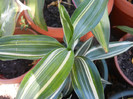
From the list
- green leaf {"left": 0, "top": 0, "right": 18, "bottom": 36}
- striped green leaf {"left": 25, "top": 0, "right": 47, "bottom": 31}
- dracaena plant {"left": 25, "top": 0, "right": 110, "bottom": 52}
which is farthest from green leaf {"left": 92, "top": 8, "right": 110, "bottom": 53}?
green leaf {"left": 0, "top": 0, "right": 18, "bottom": 36}

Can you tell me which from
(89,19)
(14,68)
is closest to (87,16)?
(89,19)

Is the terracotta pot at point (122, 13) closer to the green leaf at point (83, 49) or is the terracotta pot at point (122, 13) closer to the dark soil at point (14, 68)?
the green leaf at point (83, 49)

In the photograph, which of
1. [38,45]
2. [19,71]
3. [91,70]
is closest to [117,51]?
[91,70]

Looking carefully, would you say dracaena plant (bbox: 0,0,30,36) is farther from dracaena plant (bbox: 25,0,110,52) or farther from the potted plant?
the potted plant

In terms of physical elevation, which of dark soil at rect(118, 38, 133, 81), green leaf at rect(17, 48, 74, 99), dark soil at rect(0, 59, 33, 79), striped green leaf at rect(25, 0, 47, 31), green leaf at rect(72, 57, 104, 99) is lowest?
dark soil at rect(118, 38, 133, 81)

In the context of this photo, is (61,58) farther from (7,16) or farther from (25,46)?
(7,16)

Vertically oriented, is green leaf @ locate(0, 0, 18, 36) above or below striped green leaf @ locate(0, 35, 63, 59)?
above
